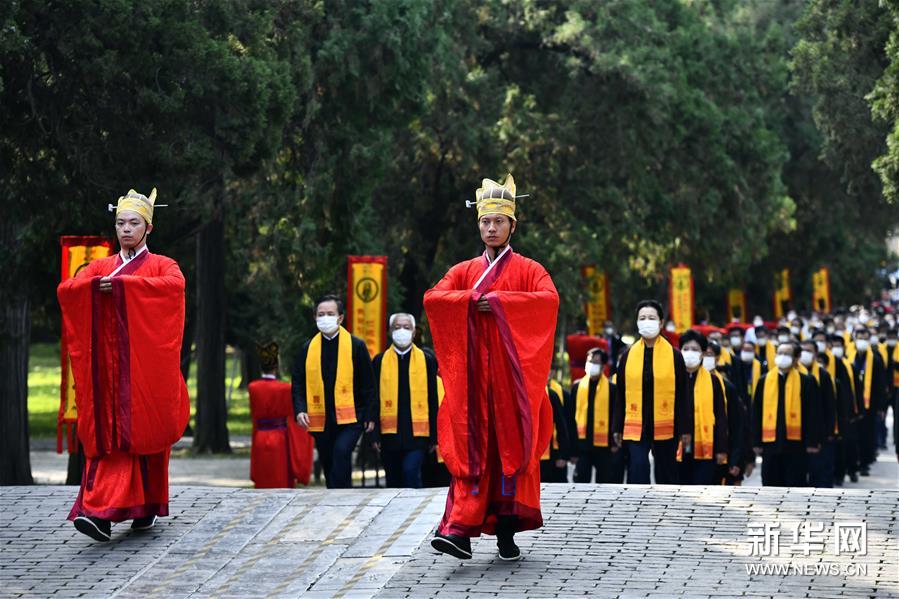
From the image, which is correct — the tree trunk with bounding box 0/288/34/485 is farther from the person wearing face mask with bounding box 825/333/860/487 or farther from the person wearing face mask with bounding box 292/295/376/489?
the person wearing face mask with bounding box 825/333/860/487

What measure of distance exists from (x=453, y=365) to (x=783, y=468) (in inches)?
343

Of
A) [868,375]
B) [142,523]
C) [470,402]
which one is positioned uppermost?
[470,402]

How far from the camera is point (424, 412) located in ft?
50.6

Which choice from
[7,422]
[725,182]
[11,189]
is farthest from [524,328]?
[725,182]

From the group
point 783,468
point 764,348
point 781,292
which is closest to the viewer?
point 783,468

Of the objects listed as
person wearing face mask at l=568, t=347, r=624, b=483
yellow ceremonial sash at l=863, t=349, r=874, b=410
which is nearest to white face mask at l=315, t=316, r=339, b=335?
person wearing face mask at l=568, t=347, r=624, b=483

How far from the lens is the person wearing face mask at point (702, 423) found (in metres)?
15.1

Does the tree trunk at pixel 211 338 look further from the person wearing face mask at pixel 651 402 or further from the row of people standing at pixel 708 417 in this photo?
the person wearing face mask at pixel 651 402

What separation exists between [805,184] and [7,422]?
1179 inches

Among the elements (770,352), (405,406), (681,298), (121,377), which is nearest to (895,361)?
(770,352)

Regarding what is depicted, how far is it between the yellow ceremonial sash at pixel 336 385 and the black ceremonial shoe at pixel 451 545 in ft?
14.0

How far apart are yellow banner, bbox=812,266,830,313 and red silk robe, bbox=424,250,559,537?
41010 mm

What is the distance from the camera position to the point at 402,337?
15648 mm

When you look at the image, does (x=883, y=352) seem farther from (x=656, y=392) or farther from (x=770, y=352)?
(x=656, y=392)
